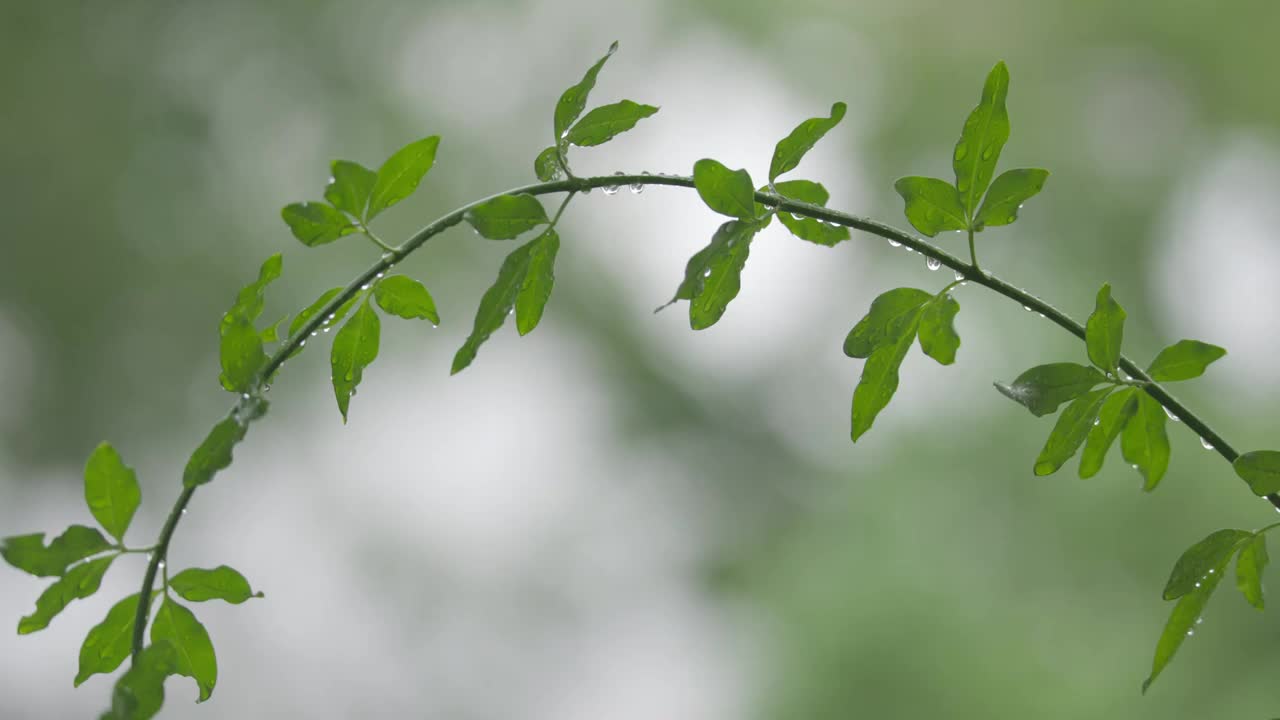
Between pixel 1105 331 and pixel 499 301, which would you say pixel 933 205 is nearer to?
pixel 1105 331

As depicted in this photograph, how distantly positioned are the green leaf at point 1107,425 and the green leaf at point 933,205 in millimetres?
105

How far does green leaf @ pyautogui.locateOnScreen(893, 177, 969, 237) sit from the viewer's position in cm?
48

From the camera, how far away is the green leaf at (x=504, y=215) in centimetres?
45

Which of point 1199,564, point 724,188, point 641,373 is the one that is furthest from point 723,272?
point 641,373

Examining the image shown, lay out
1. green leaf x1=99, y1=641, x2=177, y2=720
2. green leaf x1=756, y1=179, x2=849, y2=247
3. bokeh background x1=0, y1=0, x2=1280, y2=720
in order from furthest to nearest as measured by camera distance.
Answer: bokeh background x1=0, y1=0, x2=1280, y2=720 < green leaf x1=756, y1=179, x2=849, y2=247 < green leaf x1=99, y1=641, x2=177, y2=720

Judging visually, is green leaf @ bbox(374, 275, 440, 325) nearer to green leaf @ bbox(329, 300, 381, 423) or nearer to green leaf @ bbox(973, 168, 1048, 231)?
green leaf @ bbox(329, 300, 381, 423)

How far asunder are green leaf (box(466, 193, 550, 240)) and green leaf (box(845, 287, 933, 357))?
0.15 m

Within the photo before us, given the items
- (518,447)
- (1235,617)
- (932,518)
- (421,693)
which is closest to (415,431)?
(518,447)

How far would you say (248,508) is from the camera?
400 cm

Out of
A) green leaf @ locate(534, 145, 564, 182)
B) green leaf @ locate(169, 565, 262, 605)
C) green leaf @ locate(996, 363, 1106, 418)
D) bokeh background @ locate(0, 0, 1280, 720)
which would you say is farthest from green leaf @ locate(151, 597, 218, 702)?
bokeh background @ locate(0, 0, 1280, 720)

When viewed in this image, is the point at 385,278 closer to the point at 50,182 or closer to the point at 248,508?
the point at 248,508

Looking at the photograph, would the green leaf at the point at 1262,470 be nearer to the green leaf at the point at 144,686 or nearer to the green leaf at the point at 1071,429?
the green leaf at the point at 1071,429

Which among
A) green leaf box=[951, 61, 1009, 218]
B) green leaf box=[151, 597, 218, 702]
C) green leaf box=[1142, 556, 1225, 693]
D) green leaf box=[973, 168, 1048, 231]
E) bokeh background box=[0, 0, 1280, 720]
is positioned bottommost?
green leaf box=[1142, 556, 1225, 693]

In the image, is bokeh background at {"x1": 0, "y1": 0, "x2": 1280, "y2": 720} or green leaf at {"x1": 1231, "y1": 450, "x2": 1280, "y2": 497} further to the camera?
bokeh background at {"x1": 0, "y1": 0, "x2": 1280, "y2": 720}
